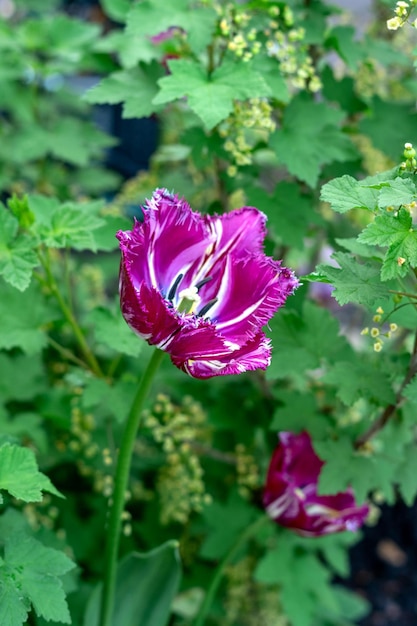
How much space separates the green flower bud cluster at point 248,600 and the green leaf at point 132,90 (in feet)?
2.47

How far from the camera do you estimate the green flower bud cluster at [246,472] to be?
1181mm

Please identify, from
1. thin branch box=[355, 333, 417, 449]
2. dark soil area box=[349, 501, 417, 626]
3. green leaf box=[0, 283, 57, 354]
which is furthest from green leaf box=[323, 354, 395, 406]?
dark soil area box=[349, 501, 417, 626]

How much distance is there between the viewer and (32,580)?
2.31ft

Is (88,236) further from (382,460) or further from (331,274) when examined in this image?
(382,460)

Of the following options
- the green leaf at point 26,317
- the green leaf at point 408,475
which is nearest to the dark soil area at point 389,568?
the green leaf at point 408,475

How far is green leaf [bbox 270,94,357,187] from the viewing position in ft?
3.11

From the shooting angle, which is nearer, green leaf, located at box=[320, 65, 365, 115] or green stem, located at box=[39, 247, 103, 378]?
green stem, located at box=[39, 247, 103, 378]

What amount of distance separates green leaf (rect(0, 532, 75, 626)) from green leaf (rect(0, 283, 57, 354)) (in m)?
0.28

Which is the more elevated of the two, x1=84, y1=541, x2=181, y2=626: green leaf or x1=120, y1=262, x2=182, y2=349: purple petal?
x1=120, y1=262, x2=182, y2=349: purple petal

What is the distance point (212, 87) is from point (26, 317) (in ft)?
1.18

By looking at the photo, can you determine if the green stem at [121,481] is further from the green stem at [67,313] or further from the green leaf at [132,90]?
the green leaf at [132,90]

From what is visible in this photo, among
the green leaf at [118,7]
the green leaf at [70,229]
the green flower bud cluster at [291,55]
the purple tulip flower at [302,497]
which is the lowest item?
the purple tulip flower at [302,497]

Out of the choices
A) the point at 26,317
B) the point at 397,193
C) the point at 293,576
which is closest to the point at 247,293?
the point at 397,193

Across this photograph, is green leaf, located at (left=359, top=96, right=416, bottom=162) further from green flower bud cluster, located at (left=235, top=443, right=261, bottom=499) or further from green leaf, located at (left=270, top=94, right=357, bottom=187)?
green flower bud cluster, located at (left=235, top=443, right=261, bottom=499)
